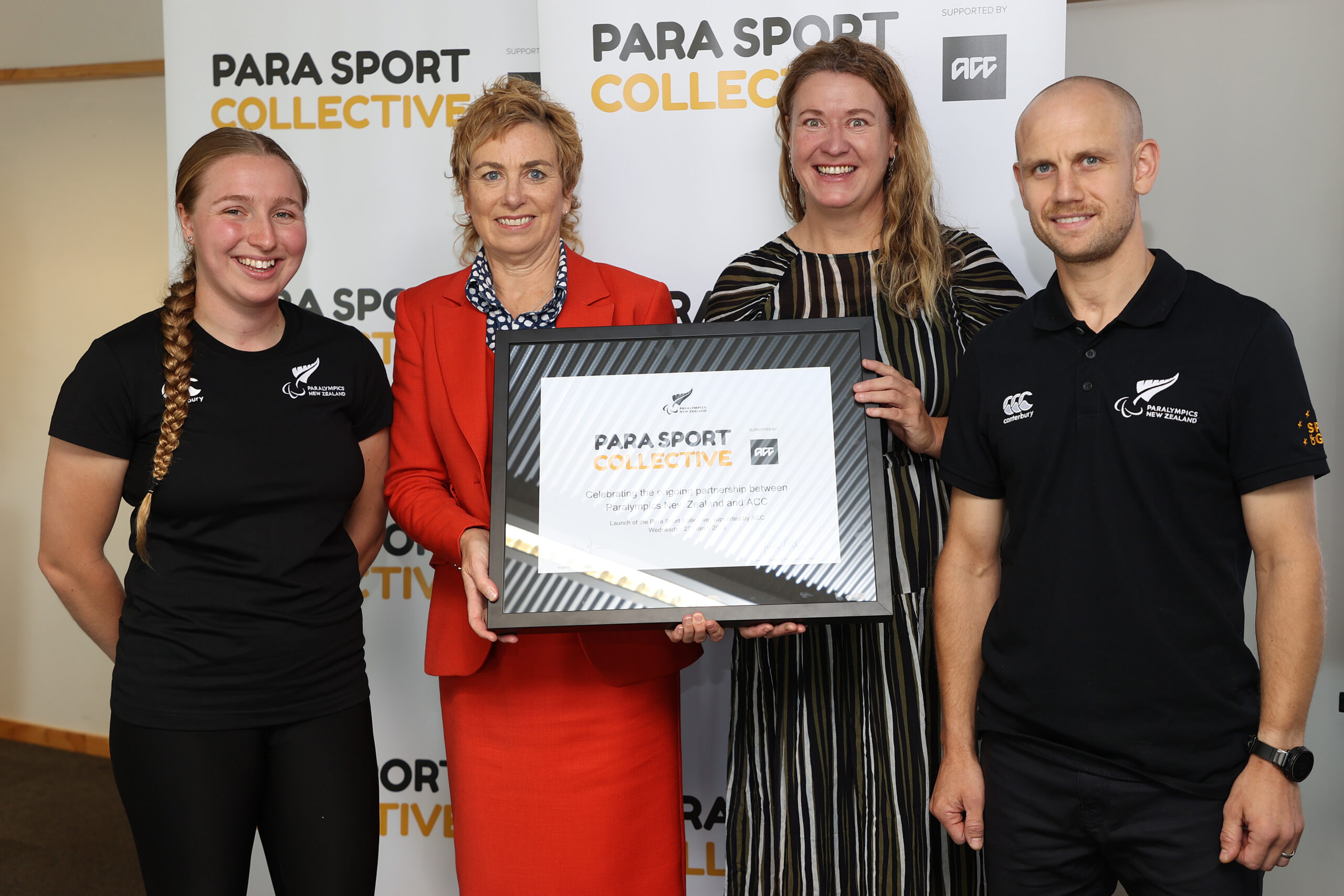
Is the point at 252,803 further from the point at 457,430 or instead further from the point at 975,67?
the point at 975,67

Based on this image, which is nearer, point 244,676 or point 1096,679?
point 1096,679

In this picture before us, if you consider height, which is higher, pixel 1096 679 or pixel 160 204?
pixel 160 204

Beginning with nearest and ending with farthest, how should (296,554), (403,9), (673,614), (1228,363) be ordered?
(1228,363)
(673,614)
(296,554)
(403,9)

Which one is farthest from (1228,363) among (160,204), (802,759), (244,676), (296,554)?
(160,204)

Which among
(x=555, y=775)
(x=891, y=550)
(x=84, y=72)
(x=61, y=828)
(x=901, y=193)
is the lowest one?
(x=61, y=828)

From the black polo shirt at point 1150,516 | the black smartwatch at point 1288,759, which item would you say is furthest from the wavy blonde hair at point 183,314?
the black smartwatch at point 1288,759

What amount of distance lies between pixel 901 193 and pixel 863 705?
1095 mm

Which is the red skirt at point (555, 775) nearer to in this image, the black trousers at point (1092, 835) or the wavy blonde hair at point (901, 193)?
the black trousers at point (1092, 835)

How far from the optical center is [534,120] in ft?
6.82

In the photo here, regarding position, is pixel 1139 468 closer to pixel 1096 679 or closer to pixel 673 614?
pixel 1096 679

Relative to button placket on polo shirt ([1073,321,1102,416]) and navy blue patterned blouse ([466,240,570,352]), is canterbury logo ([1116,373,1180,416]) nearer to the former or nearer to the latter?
button placket on polo shirt ([1073,321,1102,416])

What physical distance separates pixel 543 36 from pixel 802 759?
6.72ft

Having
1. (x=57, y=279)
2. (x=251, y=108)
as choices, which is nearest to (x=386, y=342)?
(x=251, y=108)

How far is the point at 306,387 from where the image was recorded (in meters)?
1.99
